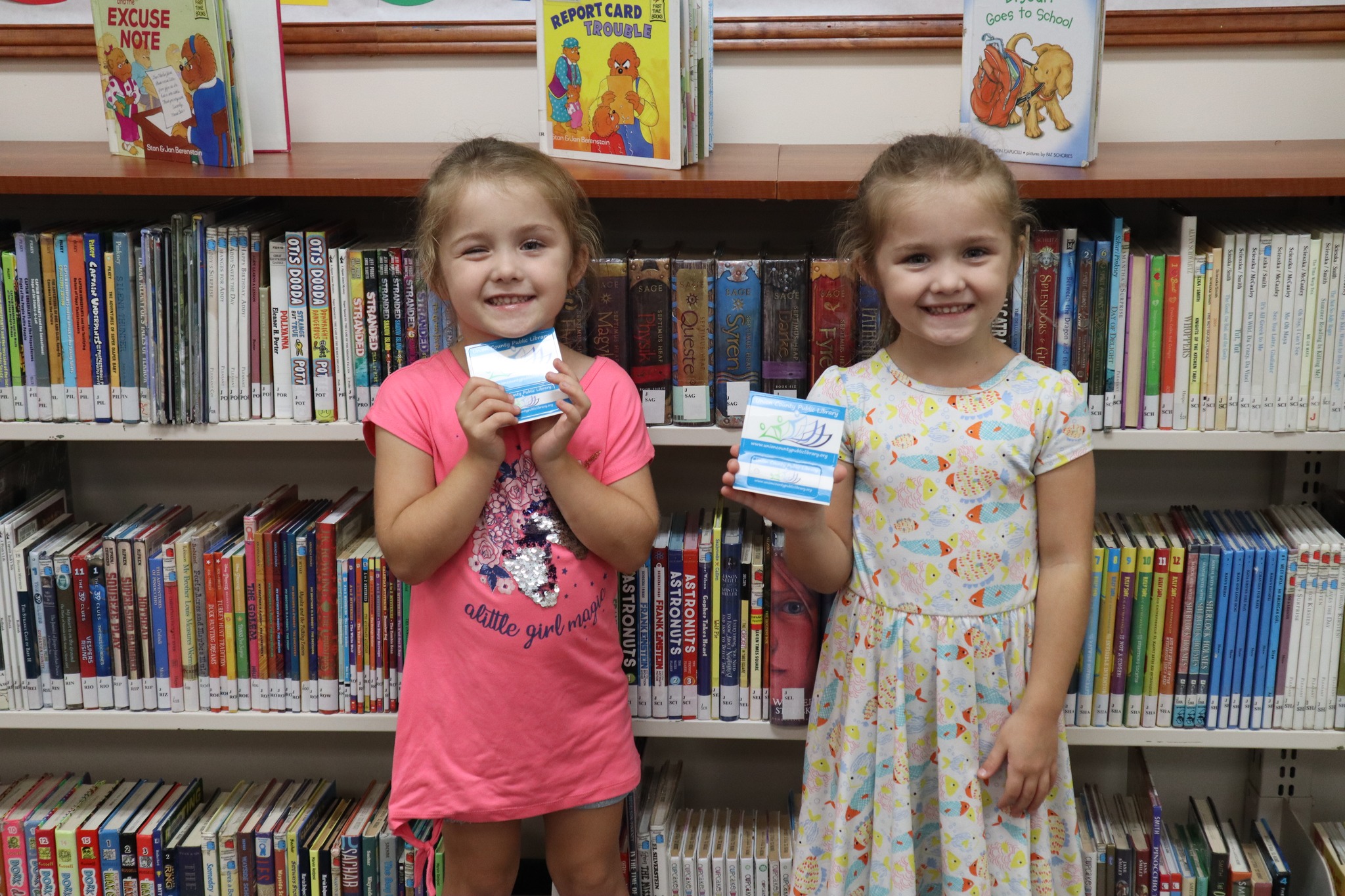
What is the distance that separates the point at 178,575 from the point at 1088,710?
137 cm

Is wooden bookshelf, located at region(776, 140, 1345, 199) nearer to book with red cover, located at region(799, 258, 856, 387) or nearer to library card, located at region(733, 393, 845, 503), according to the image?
book with red cover, located at region(799, 258, 856, 387)

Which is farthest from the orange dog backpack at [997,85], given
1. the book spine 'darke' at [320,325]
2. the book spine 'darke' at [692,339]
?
the book spine 'darke' at [320,325]

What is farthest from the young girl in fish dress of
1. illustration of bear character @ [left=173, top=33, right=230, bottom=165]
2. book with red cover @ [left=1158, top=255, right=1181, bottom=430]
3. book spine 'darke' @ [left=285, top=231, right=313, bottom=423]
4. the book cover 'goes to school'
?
illustration of bear character @ [left=173, top=33, right=230, bottom=165]

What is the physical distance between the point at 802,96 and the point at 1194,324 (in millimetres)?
712

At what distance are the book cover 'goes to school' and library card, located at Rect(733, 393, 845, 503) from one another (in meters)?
0.46

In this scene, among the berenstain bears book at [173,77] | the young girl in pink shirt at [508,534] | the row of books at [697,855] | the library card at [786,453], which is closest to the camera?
the library card at [786,453]

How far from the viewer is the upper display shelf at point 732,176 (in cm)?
149

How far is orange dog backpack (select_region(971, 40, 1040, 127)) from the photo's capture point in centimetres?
164

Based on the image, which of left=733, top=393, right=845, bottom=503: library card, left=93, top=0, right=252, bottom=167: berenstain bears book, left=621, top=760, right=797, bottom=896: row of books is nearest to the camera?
left=733, top=393, right=845, bottom=503: library card

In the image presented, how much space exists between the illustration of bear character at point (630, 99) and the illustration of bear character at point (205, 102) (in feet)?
1.81

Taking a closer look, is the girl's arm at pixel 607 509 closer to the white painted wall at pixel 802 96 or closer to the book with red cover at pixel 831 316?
the book with red cover at pixel 831 316

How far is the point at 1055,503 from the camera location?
150 cm

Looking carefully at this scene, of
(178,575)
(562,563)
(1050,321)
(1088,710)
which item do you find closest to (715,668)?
(562,563)

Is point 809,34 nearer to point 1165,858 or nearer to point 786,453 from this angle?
point 786,453
